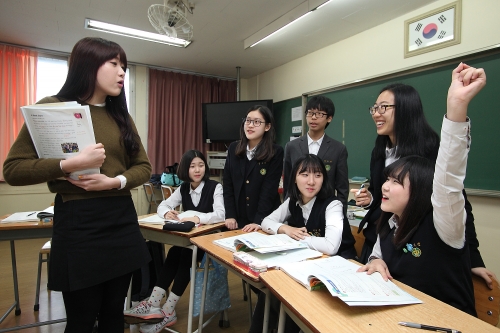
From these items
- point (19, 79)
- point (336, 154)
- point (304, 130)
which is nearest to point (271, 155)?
point (336, 154)

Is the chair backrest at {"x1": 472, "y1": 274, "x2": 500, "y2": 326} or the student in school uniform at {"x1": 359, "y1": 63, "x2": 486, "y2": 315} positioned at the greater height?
the student in school uniform at {"x1": 359, "y1": 63, "x2": 486, "y2": 315}

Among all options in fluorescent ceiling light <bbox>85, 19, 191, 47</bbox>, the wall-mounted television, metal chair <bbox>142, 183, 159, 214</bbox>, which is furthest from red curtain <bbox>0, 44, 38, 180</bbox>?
the wall-mounted television

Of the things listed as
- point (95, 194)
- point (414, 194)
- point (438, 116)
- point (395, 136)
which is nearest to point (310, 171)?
point (395, 136)

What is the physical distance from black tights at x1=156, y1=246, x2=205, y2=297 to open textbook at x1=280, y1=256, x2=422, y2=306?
1.14 metres

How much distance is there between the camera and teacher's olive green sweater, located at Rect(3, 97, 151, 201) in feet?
2.97

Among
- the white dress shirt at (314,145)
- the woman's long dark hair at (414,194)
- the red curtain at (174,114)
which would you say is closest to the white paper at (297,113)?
the red curtain at (174,114)

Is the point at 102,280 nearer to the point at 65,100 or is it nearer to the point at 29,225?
the point at 65,100

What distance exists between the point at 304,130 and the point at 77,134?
3.85 metres

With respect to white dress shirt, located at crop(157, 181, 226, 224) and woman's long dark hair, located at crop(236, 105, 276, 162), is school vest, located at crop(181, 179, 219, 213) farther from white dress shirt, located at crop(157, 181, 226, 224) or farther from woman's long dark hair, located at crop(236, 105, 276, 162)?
woman's long dark hair, located at crop(236, 105, 276, 162)

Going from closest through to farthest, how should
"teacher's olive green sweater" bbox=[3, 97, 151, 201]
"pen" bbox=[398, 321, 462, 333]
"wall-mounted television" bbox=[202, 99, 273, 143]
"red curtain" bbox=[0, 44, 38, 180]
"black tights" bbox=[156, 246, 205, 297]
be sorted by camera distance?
"pen" bbox=[398, 321, 462, 333]
"teacher's olive green sweater" bbox=[3, 97, 151, 201]
"black tights" bbox=[156, 246, 205, 297]
"red curtain" bbox=[0, 44, 38, 180]
"wall-mounted television" bbox=[202, 99, 273, 143]

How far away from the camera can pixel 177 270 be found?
A: 6.73 feet

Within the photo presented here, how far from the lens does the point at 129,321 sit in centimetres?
174

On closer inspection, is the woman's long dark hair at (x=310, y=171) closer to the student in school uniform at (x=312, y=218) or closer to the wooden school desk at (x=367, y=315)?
the student in school uniform at (x=312, y=218)

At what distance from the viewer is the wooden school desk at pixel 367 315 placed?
27.2 inches
